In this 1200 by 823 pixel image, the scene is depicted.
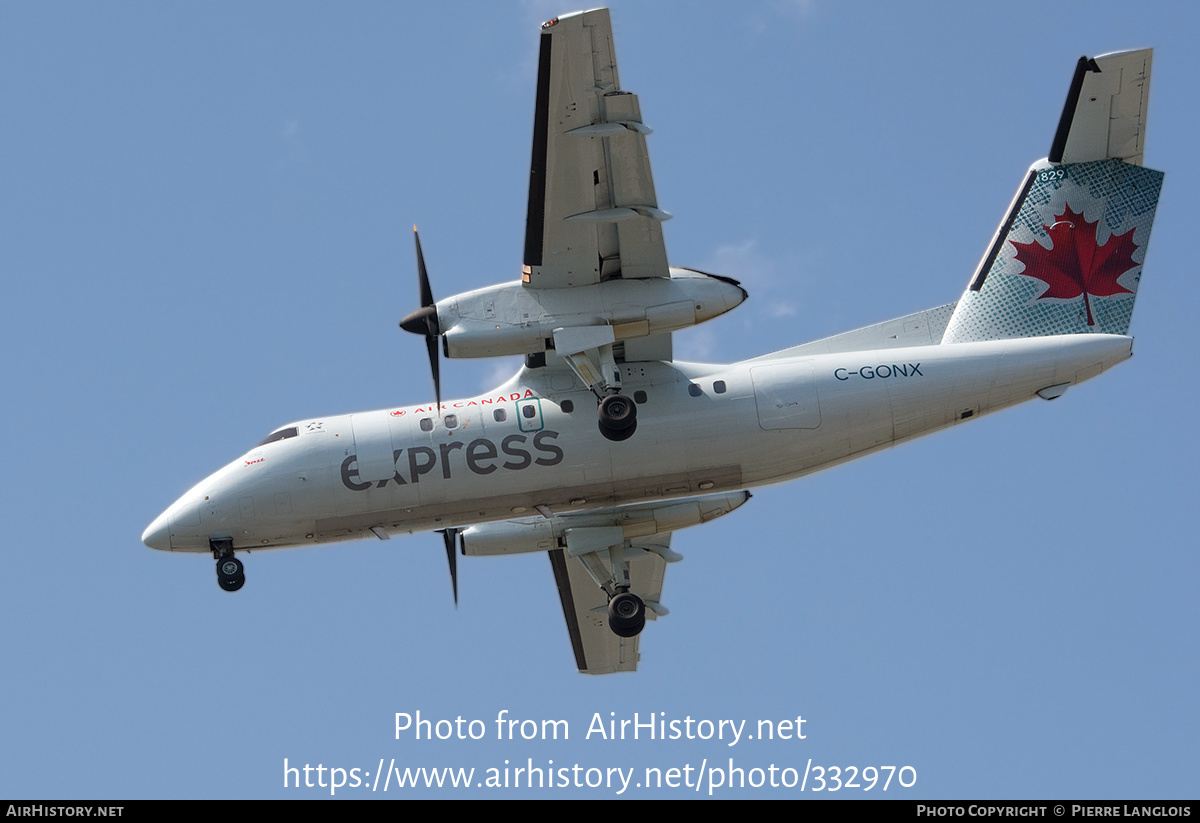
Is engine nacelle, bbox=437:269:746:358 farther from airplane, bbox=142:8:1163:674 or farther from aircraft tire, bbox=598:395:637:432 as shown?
aircraft tire, bbox=598:395:637:432

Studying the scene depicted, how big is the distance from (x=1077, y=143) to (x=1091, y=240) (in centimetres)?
151

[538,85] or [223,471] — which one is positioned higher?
[538,85]

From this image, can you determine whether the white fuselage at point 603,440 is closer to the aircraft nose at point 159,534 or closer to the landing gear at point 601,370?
the aircraft nose at point 159,534

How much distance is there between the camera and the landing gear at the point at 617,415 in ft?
67.9

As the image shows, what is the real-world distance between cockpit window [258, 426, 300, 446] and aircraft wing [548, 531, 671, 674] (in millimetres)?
5726

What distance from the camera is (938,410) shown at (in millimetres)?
21422

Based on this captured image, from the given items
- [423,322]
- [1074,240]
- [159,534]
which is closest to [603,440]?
[423,322]

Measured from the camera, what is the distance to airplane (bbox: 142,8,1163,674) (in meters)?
20.7

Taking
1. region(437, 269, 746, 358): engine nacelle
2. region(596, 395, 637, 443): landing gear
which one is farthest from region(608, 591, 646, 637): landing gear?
region(437, 269, 746, 358): engine nacelle

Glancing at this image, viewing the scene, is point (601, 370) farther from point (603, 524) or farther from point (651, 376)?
point (603, 524)
